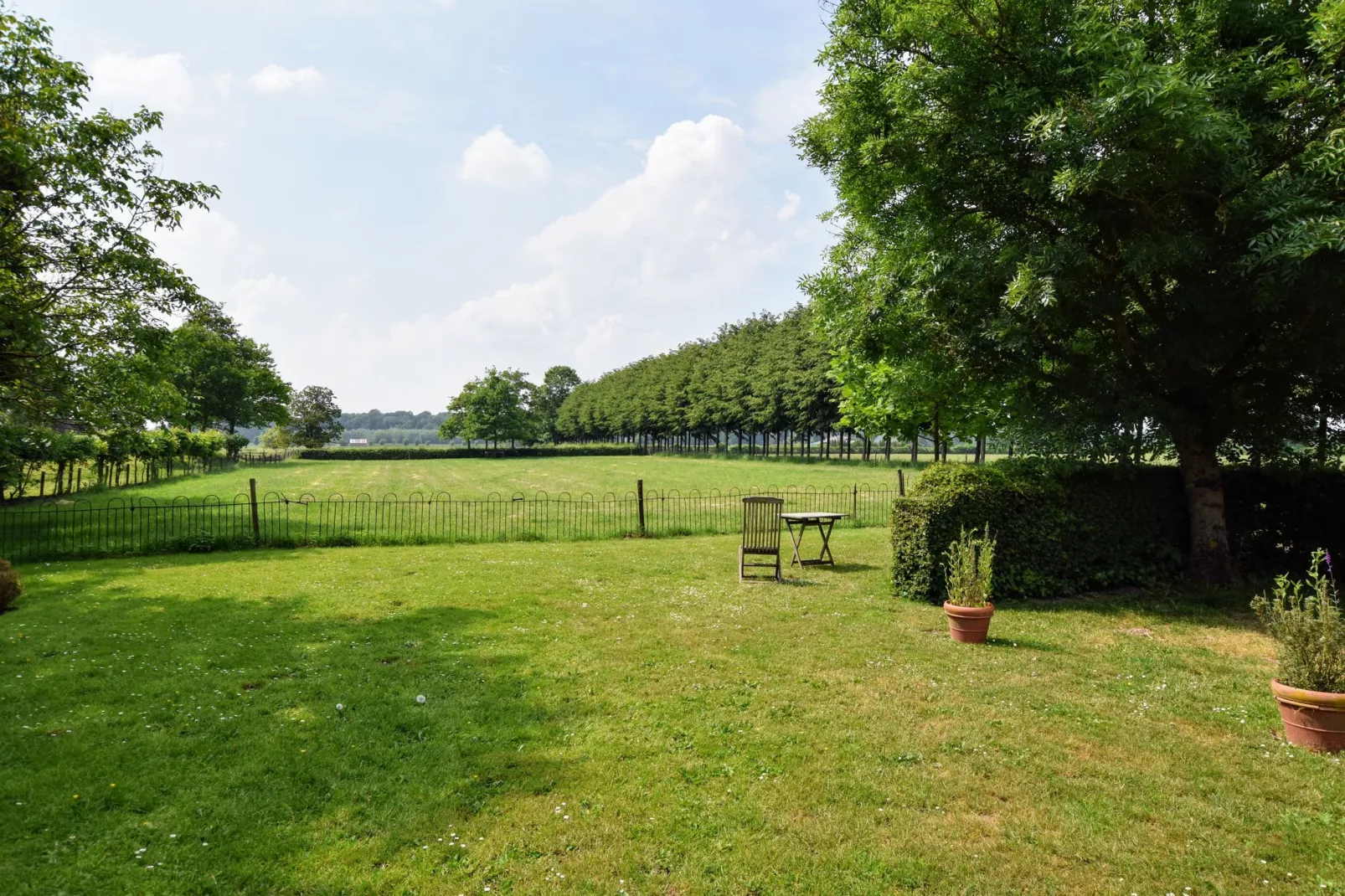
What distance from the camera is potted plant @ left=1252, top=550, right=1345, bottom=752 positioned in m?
4.84

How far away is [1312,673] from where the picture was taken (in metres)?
5.04

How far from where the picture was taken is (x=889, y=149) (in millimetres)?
9883

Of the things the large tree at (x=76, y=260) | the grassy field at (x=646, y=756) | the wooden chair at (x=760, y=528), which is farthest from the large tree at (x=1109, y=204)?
the large tree at (x=76, y=260)

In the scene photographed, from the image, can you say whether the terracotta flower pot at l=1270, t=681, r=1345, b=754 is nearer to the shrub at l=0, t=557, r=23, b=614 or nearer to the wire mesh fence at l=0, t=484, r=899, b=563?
the wire mesh fence at l=0, t=484, r=899, b=563

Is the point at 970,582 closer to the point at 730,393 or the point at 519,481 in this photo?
the point at 519,481

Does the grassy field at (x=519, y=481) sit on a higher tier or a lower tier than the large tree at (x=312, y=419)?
lower

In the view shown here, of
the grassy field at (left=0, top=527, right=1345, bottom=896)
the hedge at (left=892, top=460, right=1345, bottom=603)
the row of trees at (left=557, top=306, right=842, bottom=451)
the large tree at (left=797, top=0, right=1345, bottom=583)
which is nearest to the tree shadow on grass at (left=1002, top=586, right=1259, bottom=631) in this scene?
the grassy field at (left=0, top=527, right=1345, bottom=896)

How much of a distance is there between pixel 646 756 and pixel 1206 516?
404 inches

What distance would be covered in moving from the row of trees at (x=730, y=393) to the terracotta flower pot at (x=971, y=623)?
2240cm

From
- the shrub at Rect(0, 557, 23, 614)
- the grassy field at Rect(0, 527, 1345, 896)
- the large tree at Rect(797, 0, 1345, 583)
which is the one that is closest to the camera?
the grassy field at Rect(0, 527, 1345, 896)

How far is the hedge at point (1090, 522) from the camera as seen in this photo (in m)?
9.79

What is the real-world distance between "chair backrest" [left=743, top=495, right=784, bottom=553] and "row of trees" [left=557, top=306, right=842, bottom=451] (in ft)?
61.5

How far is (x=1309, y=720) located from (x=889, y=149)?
816cm

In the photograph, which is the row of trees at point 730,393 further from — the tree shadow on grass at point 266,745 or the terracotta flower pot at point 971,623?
the tree shadow on grass at point 266,745
